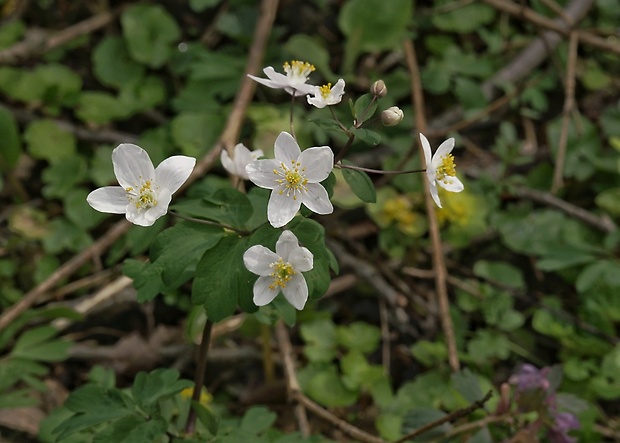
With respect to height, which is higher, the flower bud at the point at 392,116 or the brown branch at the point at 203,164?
the flower bud at the point at 392,116

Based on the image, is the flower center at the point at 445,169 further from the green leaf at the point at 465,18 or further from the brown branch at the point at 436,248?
the green leaf at the point at 465,18

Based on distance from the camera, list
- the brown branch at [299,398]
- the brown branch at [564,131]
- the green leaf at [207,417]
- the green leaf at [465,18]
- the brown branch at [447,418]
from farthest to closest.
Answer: the green leaf at [465,18] < the brown branch at [564,131] < the brown branch at [299,398] < the brown branch at [447,418] < the green leaf at [207,417]

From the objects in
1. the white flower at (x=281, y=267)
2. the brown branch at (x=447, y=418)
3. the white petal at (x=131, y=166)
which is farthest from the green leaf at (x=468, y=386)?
the white petal at (x=131, y=166)

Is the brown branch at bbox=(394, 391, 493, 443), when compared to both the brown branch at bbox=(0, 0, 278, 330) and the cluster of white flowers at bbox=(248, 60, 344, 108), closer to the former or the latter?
the cluster of white flowers at bbox=(248, 60, 344, 108)

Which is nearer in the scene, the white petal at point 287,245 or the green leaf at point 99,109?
the white petal at point 287,245

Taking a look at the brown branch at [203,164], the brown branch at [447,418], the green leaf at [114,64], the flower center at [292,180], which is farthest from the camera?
the green leaf at [114,64]

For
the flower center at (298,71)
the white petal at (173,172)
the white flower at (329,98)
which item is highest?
the white flower at (329,98)
